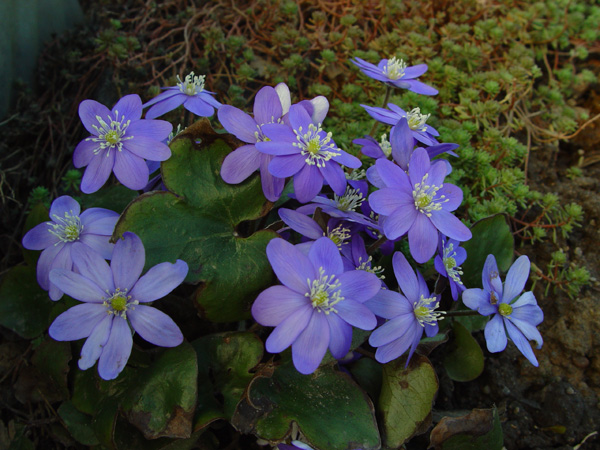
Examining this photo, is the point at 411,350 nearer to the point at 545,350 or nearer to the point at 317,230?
the point at 317,230

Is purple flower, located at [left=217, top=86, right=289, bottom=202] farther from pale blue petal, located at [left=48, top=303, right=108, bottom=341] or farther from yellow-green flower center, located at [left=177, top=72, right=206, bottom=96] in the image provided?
pale blue petal, located at [left=48, top=303, right=108, bottom=341]

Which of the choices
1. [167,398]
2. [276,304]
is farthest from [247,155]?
[167,398]

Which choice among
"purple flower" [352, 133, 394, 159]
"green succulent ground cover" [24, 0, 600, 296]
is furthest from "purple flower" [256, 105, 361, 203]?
"green succulent ground cover" [24, 0, 600, 296]

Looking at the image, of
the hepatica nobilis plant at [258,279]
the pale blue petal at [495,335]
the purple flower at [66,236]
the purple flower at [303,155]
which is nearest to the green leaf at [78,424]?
the hepatica nobilis plant at [258,279]

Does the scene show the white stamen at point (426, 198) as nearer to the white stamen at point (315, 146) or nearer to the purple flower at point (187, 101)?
the white stamen at point (315, 146)

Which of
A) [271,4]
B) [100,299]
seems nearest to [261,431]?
[100,299]

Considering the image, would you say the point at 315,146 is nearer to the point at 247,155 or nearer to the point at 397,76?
the point at 247,155
